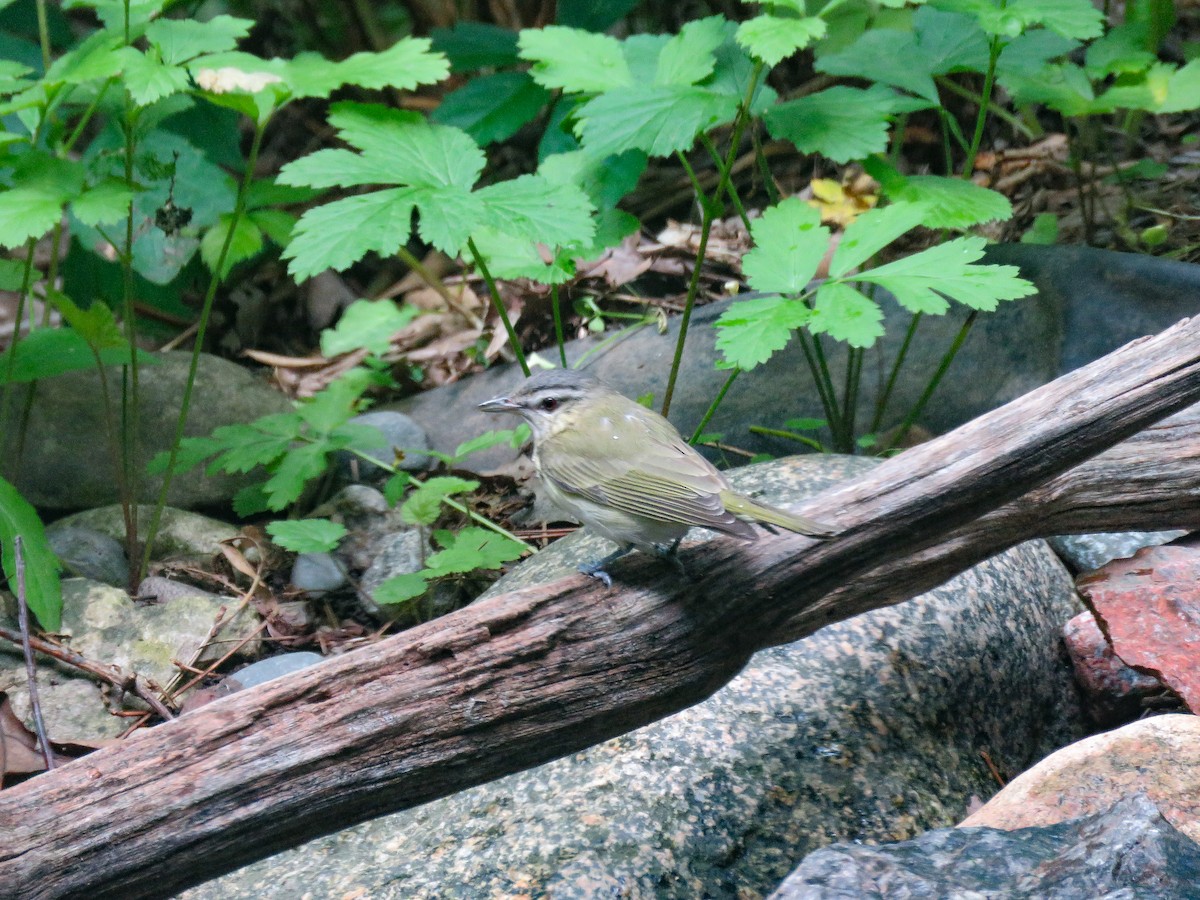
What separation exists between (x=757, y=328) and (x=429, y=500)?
1.43m

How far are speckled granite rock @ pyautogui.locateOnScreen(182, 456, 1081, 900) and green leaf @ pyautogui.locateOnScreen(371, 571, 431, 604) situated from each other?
0.90m

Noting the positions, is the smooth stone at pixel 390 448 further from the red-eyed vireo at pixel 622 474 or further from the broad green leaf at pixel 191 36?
the broad green leaf at pixel 191 36

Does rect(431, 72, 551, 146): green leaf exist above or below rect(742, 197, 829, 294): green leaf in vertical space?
above

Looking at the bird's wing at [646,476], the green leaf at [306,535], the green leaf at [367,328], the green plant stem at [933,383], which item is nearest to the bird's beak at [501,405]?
the bird's wing at [646,476]

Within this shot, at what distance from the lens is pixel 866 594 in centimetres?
306

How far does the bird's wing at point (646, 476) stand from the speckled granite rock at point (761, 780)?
225mm

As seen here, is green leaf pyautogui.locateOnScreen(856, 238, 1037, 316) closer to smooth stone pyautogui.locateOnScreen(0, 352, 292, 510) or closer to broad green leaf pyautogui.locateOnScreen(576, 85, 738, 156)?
broad green leaf pyautogui.locateOnScreen(576, 85, 738, 156)

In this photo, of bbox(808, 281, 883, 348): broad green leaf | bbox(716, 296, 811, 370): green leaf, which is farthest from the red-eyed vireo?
bbox(808, 281, 883, 348): broad green leaf

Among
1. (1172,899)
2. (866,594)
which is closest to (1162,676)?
(866,594)

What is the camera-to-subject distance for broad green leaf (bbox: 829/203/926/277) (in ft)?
11.6

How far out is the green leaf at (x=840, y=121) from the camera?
12.3 feet

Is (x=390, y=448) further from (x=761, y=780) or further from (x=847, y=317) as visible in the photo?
(x=761, y=780)

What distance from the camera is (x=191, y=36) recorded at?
3656 millimetres

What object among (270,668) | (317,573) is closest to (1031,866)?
(270,668)
